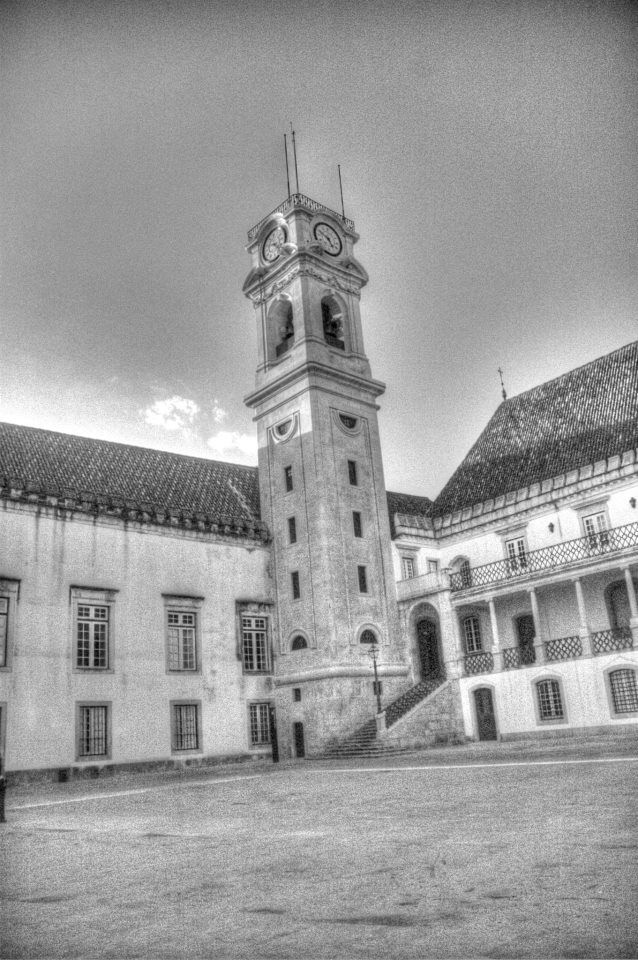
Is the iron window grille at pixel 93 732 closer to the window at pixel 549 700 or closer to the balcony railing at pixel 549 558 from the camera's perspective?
the balcony railing at pixel 549 558

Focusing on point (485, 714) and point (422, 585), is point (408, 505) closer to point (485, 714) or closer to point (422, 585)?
point (422, 585)

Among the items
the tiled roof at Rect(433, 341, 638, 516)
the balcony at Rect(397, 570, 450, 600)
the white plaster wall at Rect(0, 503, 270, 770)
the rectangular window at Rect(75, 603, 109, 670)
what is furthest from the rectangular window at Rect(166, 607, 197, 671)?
the tiled roof at Rect(433, 341, 638, 516)

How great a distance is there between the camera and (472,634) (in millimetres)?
35062

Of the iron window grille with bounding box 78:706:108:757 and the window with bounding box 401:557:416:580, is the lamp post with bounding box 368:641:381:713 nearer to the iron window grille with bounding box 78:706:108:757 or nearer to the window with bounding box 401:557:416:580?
the window with bounding box 401:557:416:580

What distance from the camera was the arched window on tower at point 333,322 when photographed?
37.8 meters

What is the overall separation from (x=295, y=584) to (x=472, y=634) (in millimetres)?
8403

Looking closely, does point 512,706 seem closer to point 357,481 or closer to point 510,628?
point 510,628

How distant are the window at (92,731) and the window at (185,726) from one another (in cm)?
275

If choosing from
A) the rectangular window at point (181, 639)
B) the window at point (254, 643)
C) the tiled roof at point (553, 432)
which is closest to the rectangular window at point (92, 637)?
the rectangular window at point (181, 639)

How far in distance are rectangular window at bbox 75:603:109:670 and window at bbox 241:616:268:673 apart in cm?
625

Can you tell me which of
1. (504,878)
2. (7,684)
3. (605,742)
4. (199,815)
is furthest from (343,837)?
(7,684)

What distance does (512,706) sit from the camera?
30047 millimetres

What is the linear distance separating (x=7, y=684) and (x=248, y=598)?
1069cm

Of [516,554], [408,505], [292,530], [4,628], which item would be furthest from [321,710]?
[408,505]
